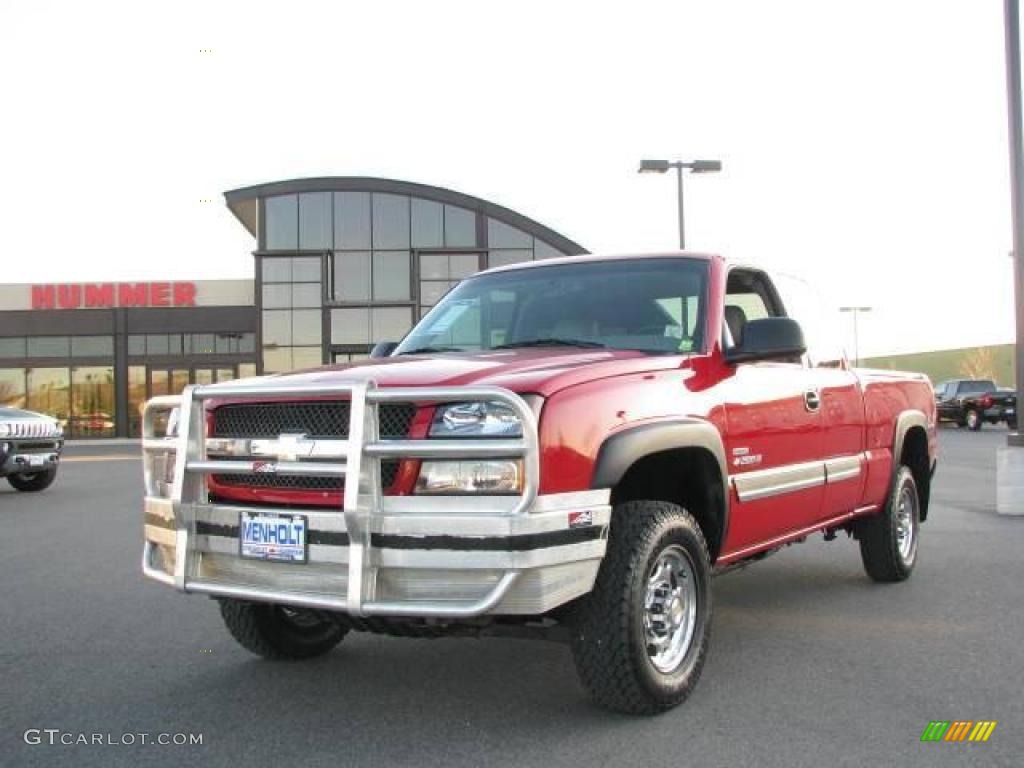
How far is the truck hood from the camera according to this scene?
355 cm

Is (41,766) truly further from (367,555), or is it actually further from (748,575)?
(748,575)

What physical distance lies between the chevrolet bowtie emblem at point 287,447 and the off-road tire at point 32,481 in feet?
42.4

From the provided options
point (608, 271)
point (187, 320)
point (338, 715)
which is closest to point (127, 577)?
point (338, 715)

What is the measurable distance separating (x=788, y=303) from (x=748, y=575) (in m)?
2.26

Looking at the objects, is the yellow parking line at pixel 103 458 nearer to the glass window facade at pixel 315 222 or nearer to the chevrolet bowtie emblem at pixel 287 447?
the glass window facade at pixel 315 222

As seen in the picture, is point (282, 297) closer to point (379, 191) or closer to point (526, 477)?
point (379, 191)

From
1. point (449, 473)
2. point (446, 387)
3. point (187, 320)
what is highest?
point (187, 320)

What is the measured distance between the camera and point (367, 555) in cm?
337

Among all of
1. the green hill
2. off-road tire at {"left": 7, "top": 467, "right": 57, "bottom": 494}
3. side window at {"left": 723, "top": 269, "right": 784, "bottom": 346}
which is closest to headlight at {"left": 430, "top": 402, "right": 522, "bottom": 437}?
side window at {"left": 723, "top": 269, "right": 784, "bottom": 346}

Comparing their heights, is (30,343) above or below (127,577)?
above

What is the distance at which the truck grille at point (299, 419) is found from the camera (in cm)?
353

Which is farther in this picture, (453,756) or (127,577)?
(127,577)

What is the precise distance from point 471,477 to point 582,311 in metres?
1.78

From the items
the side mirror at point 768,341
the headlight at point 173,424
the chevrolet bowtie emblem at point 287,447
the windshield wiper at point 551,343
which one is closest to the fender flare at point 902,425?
the side mirror at point 768,341
